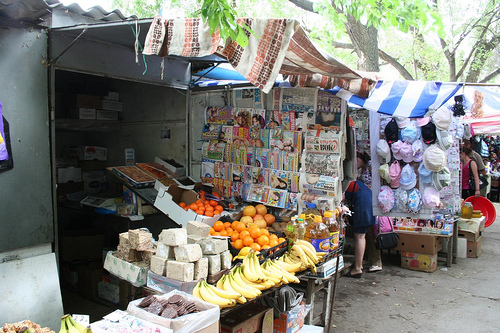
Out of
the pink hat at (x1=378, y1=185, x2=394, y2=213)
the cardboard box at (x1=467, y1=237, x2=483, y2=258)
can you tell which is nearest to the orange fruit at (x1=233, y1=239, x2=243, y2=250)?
the pink hat at (x1=378, y1=185, x2=394, y2=213)

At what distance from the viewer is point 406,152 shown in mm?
6738

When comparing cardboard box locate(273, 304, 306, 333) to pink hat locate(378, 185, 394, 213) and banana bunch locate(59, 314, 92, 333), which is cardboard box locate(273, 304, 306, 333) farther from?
pink hat locate(378, 185, 394, 213)

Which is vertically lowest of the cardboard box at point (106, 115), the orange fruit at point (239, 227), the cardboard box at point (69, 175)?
the orange fruit at point (239, 227)

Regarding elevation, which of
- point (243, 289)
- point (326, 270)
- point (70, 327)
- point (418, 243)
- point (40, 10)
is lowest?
point (418, 243)

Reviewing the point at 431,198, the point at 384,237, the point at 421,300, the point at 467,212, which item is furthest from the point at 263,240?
the point at 467,212

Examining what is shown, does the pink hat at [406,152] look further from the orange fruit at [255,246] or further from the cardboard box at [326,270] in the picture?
the orange fruit at [255,246]

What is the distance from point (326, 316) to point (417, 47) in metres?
13.4

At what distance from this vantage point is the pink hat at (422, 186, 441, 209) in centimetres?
670

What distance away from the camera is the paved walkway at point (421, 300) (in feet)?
16.9

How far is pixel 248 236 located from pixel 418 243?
4.28 m

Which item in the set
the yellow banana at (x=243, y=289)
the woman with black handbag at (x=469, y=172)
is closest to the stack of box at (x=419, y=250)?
the woman with black handbag at (x=469, y=172)

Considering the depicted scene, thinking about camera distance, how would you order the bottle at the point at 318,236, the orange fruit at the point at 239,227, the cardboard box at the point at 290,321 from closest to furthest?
the cardboard box at the point at 290,321 < the bottle at the point at 318,236 < the orange fruit at the point at 239,227

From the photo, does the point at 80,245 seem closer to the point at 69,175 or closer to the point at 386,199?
the point at 69,175

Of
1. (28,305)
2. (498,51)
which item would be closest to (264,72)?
(28,305)
